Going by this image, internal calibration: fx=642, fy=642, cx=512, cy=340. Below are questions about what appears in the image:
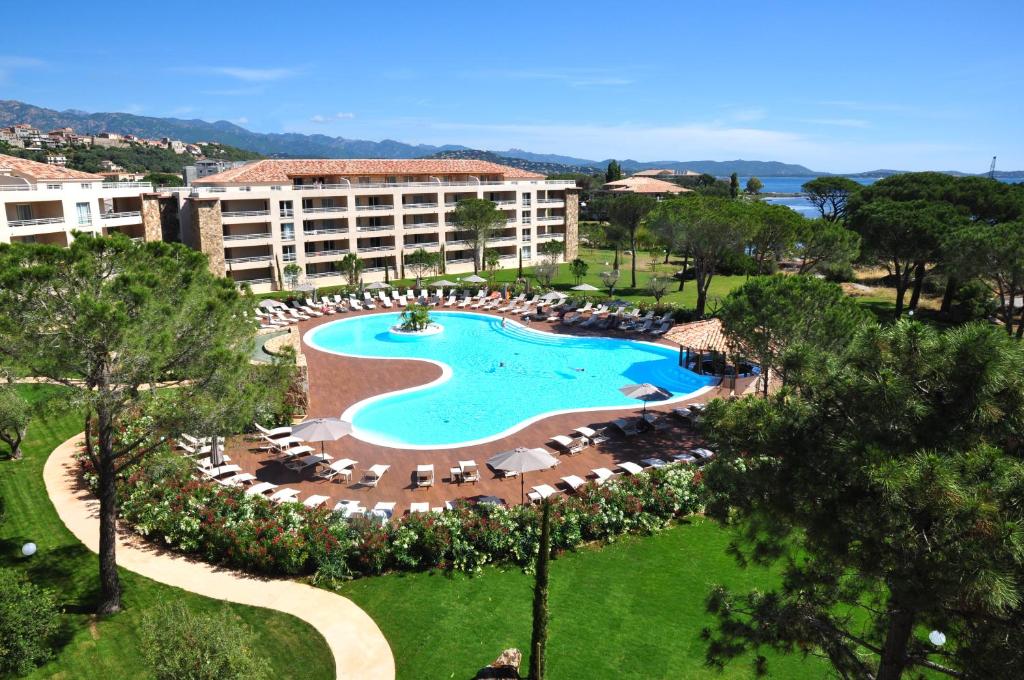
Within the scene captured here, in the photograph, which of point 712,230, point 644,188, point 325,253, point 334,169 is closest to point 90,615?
point 712,230

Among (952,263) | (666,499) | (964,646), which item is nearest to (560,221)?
(952,263)

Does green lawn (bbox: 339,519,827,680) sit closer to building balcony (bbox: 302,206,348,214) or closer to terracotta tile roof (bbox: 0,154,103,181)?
terracotta tile roof (bbox: 0,154,103,181)

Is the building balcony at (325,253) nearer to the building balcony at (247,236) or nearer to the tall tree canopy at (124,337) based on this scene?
the building balcony at (247,236)

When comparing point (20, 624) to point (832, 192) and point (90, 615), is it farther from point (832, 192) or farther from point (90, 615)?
point (832, 192)

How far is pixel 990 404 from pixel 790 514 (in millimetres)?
2275

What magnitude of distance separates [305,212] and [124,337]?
41.1m

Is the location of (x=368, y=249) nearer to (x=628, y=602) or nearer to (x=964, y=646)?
(x=628, y=602)

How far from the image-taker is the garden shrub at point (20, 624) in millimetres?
10273

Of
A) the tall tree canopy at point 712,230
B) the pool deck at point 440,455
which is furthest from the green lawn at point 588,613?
the tall tree canopy at point 712,230

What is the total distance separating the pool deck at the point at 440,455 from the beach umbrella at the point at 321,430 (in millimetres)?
1185

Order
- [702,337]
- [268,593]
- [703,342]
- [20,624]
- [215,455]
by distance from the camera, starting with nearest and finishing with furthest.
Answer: [20,624], [268,593], [215,455], [703,342], [702,337]

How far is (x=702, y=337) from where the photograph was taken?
27.6 meters

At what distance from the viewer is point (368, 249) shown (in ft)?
175

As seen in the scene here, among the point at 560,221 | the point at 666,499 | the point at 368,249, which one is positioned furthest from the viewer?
the point at 560,221
